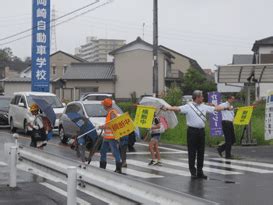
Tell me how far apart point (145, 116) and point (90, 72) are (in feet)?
153

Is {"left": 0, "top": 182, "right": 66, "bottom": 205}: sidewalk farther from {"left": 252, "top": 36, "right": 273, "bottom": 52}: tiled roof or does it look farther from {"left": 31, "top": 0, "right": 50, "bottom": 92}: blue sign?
{"left": 252, "top": 36, "right": 273, "bottom": 52}: tiled roof

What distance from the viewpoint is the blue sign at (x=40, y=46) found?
3381 centimetres

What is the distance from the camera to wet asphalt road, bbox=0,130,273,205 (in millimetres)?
9477

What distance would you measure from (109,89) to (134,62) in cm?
401

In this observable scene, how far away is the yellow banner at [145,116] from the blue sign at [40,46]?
2175cm

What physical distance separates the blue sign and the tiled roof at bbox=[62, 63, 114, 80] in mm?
23441

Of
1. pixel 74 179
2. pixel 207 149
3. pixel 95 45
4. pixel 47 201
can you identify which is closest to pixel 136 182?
pixel 74 179

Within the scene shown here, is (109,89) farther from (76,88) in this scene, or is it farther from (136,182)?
(136,182)

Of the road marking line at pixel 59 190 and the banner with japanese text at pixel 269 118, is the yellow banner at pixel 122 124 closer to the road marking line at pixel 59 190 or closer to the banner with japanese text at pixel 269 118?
the road marking line at pixel 59 190

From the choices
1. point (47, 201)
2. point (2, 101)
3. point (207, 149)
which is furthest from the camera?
point (2, 101)

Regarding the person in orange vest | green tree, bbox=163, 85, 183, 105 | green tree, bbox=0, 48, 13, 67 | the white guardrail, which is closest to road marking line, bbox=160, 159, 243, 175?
the person in orange vest

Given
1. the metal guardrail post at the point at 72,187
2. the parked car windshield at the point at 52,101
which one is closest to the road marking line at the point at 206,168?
the metal guardrail post at the point at 72,187

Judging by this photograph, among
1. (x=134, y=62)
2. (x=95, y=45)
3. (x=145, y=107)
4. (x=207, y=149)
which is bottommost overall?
(x=207, y=149)

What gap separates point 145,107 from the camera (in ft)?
42.0
